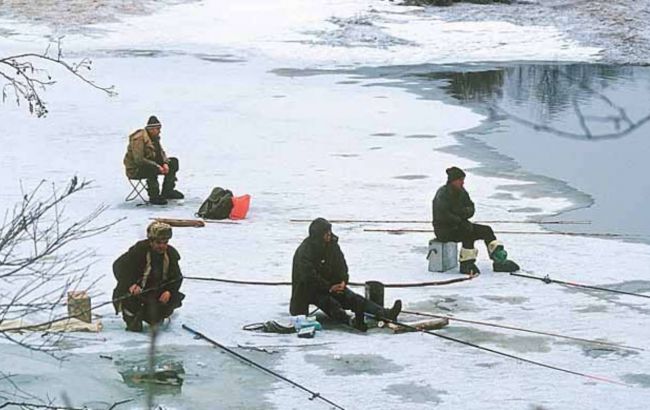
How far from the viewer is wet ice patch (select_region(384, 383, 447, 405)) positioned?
31.9 ft

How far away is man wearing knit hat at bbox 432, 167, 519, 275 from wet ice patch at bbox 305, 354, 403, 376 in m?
3.42

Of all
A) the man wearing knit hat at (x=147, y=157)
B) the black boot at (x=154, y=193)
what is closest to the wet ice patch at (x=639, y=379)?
the man wearing knit hat at (x=147, y=157)

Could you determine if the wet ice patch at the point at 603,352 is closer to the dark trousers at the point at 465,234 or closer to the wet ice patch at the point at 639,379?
the wet ice patch at the point at 639,379

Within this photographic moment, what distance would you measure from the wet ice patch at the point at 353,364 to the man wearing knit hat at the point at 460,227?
3421mm

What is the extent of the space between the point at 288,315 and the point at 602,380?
122 inches

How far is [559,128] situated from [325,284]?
45.6 feet

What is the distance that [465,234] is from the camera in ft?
46.7

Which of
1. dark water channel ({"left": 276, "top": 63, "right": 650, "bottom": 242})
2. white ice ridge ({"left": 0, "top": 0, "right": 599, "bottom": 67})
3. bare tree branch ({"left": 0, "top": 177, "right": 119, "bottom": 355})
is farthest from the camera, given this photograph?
white ice ridge ({"left": 0, "top": 0, "right": 599, "bottom": 67})

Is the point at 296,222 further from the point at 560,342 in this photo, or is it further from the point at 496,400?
the point at 496,400

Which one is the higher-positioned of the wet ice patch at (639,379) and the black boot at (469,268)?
the wet ice patch at (639,379)

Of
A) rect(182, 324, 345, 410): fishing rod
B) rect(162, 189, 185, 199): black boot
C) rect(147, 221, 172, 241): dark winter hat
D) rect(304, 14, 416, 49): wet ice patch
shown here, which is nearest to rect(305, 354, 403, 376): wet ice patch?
rect(182, 324, 345, 410): fishing rod

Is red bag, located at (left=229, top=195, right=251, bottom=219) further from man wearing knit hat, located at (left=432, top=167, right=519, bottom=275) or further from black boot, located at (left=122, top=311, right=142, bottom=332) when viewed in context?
black boot, located at (left=122, top=311, right=142, bottom=332)

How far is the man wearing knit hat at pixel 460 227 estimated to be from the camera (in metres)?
14.1

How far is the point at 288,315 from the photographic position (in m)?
12.3
